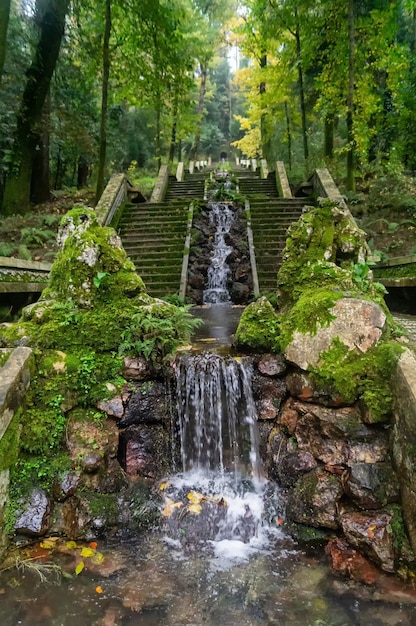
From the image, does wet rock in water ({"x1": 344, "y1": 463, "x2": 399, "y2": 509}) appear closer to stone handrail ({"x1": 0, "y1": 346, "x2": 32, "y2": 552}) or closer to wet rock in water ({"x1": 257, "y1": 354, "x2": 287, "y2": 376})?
wet rock in water ({"x1": 257, "y1": 354, "x2": 287, "y2": 376})

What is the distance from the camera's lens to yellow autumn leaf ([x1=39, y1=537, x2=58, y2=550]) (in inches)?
150

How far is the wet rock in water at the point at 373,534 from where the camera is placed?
11.7ft

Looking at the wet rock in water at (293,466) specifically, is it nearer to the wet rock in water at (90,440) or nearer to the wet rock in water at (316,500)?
the wet rock in water at (316,500)

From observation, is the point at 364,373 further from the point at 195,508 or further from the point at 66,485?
the point at 66,485

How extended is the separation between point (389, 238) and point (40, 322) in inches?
358

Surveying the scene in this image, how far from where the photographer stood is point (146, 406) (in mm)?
4887

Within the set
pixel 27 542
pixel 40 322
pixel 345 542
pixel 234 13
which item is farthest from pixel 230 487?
pixel 234 13

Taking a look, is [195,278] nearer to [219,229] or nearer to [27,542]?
[219,229]

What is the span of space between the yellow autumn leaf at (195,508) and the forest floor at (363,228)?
6.57 metres

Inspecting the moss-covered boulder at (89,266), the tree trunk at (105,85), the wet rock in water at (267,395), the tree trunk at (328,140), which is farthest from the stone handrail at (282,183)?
the wet rock in water at (267,395)

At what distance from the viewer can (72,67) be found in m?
13.4

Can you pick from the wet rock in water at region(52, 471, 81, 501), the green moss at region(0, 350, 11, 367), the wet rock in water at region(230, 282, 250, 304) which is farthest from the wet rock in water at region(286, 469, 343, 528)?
the wet rock in water at region(230, 282, 250, 304)

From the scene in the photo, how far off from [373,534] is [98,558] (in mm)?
2505

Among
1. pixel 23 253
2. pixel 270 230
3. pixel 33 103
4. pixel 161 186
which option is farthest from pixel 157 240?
pixel 33 103
